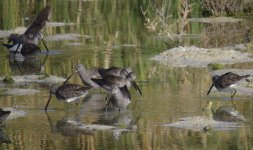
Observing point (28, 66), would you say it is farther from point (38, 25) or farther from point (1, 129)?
point (1, 129)

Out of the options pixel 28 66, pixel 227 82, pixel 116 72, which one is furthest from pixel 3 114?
pixel 28 66

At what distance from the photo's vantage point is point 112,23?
89.4 ft

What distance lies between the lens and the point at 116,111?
1552cm

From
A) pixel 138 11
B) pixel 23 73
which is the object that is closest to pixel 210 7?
pixel 138 11

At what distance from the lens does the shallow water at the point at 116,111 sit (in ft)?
43.0

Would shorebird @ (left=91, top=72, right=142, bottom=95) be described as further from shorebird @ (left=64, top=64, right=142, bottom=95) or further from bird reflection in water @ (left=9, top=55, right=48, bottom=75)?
bird reflection in water @ (left=9, top=55, right=48, bottom=75)

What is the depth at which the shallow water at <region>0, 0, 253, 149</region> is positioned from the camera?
13.1 m

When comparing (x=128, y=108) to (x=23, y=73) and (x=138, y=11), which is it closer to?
(x=23, y=73)

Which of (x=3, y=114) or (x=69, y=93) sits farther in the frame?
(x=69, y=93)

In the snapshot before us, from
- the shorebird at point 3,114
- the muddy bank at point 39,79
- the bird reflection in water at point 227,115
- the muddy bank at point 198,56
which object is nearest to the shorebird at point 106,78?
the muddy bank at point 39,79

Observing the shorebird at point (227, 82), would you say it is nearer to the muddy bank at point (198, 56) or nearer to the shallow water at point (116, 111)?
the shallow water at point (116, 111)

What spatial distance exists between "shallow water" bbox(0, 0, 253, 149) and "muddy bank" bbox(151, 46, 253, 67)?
38 centimetres

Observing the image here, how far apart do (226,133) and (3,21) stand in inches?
616

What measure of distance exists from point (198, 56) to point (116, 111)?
5.43m
